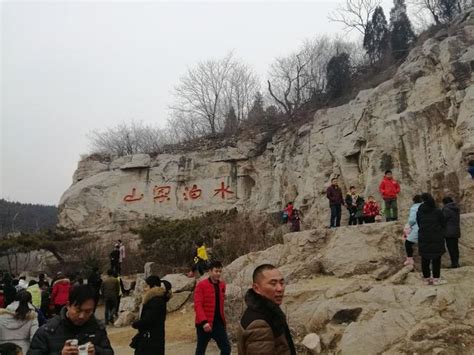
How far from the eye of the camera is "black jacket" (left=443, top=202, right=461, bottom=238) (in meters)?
7.98

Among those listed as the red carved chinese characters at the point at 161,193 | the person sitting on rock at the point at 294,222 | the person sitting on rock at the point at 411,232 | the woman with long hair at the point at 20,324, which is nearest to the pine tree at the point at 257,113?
the red carved chinese characters at the point at 161,193

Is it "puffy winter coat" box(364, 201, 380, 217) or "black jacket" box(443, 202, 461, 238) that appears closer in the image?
"black jacket" box(443, 202, 461, 238)

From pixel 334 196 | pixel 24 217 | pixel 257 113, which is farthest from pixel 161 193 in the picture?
pixel 24 217

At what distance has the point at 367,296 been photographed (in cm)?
715

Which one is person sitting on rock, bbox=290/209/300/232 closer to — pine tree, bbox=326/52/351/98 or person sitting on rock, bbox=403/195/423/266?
person sitting on rock, bbox=403/195/423/266

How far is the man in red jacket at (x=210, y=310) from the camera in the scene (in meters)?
5.80

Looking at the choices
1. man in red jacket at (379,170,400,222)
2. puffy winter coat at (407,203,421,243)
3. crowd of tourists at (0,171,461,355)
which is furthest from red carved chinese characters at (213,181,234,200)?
puffy winter coat at (407,203,421,243)

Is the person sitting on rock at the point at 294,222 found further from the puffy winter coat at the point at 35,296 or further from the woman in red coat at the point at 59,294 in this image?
the puffy winter coat at the point at 35,296

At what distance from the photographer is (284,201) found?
20.8 metres

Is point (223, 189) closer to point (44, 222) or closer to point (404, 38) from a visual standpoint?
point (404, 38)

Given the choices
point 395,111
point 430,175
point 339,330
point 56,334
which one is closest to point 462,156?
point 430,175

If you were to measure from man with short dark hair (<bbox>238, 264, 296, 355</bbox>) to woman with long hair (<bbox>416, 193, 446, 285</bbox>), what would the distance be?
196 inches

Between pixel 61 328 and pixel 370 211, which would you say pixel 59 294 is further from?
pixel 370 211

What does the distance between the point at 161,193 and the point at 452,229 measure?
18416 millimetres
